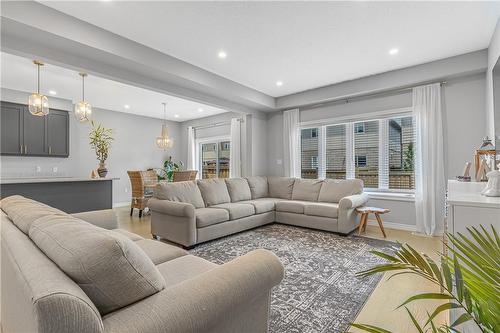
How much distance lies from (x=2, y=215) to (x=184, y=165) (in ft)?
22.5

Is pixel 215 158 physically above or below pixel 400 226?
above

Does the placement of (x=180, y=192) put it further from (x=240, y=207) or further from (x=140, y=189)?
(x=140, y=189)

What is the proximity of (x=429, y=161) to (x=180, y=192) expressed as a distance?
13.0 feet

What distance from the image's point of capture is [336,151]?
17.1 ft

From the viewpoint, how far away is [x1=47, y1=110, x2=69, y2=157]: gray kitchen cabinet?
5.48 m

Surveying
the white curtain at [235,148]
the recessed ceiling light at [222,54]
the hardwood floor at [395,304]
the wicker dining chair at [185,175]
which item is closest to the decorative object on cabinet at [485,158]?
the hardwood floor at [395,304]

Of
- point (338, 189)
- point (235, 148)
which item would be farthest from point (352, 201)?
point (235, 148)

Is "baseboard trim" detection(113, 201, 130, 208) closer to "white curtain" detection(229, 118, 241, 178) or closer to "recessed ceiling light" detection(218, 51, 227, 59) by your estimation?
"white curtain" detection(229, 118, 241, 178)

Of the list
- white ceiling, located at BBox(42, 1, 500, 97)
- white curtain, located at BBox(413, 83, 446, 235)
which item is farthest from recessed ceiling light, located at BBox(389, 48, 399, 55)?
white curtain, located at BBox(413, 83, 446, 235)

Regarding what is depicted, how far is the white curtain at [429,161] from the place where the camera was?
153 inches

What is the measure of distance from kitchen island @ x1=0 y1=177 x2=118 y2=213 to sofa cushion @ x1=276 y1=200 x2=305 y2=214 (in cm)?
310

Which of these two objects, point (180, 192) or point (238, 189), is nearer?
point (180, 192)

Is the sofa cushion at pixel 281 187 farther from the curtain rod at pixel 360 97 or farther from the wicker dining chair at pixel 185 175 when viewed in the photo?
the wicker dining chair at pixel 185 175

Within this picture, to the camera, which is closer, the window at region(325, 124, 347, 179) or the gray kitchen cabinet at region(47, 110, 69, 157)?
the window at region(325, 124, 347, 179)
